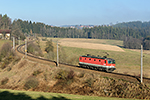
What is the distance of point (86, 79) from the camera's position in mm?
28844

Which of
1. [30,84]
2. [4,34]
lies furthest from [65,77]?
[4,34]

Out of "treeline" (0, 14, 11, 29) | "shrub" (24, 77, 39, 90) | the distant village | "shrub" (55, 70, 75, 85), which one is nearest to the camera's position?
"shrub" (55, 70, 75, 85)

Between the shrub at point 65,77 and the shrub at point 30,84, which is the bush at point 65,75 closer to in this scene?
the shrub at point 65,77

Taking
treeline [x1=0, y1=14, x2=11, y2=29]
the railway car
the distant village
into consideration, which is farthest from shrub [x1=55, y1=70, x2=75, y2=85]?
treeline [x1=0, y1=14, x2=11, y2=29]

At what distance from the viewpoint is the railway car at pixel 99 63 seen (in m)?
32.5

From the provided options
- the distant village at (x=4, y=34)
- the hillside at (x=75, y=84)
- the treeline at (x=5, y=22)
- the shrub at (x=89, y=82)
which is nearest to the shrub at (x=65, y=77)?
the hillside at (x=75, y=84)

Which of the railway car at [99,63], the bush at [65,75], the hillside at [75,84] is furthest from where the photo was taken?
the railway car at [99,63]

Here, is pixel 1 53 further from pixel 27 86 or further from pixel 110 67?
pixel 110 67

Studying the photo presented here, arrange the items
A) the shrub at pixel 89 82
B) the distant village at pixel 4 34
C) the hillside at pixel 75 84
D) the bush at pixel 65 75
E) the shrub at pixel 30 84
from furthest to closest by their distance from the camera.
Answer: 1. the distant village at pixel 4 34
2. the bush at pixel 65 75
3. the shrub at pixel 30 84
4. the shrub at pixel 89 82
5. the hillside at pixel 75 84

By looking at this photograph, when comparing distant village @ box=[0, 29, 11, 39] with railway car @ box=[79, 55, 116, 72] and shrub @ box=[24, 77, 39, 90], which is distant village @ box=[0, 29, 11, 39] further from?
shrub @ box=[24, 77, 39, 90]

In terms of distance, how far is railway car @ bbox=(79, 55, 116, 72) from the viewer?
3250 centimetres

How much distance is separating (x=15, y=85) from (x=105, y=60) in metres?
19.3

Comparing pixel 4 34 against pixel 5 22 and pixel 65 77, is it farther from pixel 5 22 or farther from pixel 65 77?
pixel 65 77

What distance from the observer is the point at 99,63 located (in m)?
33.7
